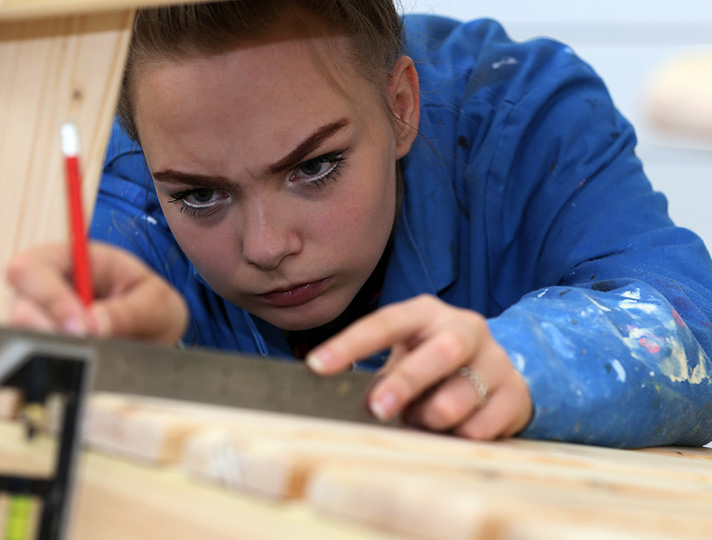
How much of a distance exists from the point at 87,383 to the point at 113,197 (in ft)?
2.97

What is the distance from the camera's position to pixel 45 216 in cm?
59

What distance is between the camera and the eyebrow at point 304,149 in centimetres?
91

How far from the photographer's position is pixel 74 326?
49 centimetres

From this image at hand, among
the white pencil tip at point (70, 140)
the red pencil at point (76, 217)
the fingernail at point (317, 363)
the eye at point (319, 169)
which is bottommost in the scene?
the eye at point (319, 169)

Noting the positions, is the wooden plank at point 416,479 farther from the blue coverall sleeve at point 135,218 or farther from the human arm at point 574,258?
the blue coverall sleeve at point 135,218

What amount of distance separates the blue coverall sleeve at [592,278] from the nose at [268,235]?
0.87 ft

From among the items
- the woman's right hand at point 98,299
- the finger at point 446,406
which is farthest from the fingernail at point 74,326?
the finger at point 446,406

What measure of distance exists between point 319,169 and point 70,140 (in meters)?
0.42

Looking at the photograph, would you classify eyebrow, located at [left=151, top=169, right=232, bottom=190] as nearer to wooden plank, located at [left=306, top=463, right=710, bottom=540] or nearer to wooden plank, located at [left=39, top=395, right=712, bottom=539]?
wooden plank, located at [left=39, top=395, right=712, bottom=539]

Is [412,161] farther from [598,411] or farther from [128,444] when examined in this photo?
[128,444]

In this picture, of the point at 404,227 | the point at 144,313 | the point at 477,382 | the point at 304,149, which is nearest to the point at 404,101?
the point at 404,227

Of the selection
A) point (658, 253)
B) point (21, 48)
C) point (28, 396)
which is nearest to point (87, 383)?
point (28, 396)

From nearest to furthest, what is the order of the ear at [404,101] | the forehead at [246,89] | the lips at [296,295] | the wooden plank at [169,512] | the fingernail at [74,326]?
the wooden plank at [169,512] < the fingernail at [74,326] < the forehead at [246,89] < the lips at [296,295] < the ear at [404,101]

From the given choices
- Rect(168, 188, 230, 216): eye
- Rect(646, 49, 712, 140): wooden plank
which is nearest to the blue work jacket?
Rect(168, 188, 230, 216): eye
